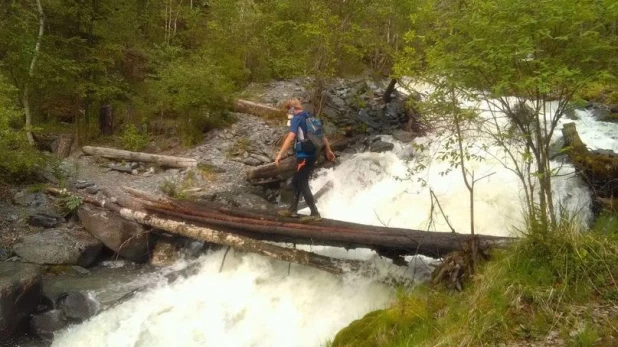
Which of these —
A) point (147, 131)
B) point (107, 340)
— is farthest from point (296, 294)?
point (147, 131)

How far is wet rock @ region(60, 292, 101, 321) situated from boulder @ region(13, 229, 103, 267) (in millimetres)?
1179

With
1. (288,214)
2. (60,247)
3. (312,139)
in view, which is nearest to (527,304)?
(312,139)

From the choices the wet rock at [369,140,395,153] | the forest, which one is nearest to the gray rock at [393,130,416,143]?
the wet rock at [369,140,395,153]

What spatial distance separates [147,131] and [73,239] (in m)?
5.61

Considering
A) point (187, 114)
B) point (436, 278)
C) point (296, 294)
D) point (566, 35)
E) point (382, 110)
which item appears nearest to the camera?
point (566, 35)

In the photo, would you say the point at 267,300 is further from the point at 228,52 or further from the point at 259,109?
the point at 228,52

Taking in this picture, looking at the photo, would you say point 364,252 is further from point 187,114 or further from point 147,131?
point 147,131

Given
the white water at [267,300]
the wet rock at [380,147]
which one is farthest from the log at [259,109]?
the white water at [267,300]

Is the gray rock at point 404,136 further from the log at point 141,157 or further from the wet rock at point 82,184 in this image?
the wet rock at point 82,184

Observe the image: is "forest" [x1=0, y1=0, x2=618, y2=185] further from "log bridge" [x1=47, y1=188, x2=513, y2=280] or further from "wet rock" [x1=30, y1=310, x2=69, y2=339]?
"wet rock" [x1=30, y1=310, x2=69, y2=339]

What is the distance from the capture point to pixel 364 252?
8.13m

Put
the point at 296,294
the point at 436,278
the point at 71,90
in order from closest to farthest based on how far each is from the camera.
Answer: the point at 436,278 → the point at 296,294 → the point at 71,90

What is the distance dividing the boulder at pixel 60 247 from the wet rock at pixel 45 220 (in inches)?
7.5

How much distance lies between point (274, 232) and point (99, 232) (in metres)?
3.61
